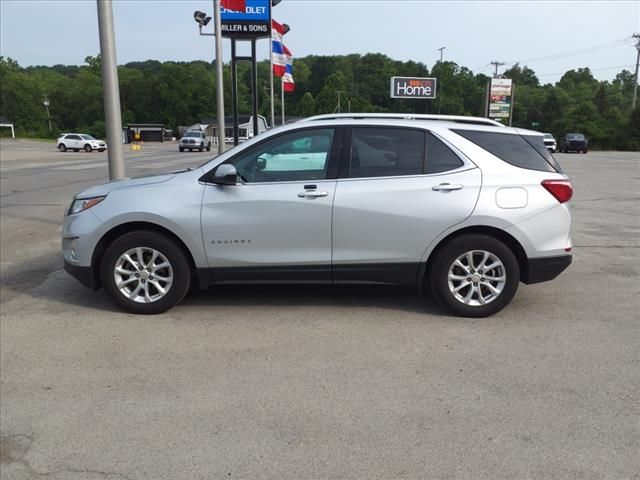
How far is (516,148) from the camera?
511 centimetres

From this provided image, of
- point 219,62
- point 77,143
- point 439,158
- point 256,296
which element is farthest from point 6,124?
point 439,158

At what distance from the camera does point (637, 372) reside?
3.98 metres

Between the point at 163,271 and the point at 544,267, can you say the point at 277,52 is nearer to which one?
the point at 163,271

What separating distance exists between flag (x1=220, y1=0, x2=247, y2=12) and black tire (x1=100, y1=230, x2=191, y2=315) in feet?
40.5

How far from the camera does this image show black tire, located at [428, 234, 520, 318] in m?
4.95

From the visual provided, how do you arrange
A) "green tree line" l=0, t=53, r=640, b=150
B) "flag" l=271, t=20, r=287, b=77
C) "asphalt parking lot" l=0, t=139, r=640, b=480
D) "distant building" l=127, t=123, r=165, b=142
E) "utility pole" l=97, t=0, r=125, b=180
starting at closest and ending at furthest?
"asphalt parking lot" l=0, t=139, r=640, b=480, "utility pole" l=97, t=0, r=125, b=180, "flag" l=271, t=20, r=287, b=77, "distant building" l=127, t=123, r=165, b=142, "green tree line" l=0, t=53, r=640, b=150

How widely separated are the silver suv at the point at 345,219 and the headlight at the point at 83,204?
0.02m

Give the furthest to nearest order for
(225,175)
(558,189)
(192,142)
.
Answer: (192,142) < (558,189) < (225,175)

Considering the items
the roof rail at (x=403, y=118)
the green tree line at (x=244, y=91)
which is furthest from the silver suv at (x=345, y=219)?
the green tree line at (x=244, y=91)

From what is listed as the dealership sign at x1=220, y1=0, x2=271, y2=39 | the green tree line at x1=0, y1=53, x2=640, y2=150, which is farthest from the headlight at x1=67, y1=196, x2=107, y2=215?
the green tree line at x1=0, y1=53, x2=640, y2=150

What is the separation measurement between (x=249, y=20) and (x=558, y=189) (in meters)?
12.7

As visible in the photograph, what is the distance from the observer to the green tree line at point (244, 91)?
105 m

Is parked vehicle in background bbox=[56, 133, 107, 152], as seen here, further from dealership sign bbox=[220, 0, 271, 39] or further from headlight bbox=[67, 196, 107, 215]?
headlight bbox=[67, 196, 107, 215]

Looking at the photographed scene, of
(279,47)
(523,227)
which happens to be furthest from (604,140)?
(523,227)
